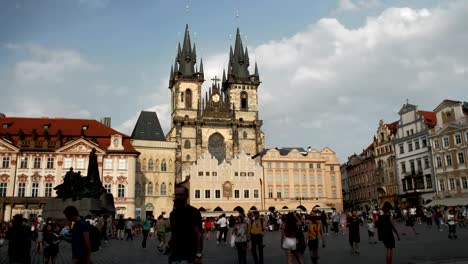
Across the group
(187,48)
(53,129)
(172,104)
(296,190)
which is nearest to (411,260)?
(53,129)

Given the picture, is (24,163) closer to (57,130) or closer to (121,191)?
(57,130)

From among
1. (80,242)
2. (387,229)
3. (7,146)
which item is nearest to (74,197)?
(80,242)

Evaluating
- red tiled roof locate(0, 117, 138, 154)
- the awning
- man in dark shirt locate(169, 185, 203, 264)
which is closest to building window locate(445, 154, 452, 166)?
the awning

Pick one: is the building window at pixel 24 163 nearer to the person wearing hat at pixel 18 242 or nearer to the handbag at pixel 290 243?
the person wearing hat at pixel 18 242

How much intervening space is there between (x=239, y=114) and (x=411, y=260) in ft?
219

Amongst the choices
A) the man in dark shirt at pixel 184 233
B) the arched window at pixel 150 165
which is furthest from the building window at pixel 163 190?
the man in dark shirt at pixel 184 233

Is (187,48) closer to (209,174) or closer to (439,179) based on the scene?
(209,174)

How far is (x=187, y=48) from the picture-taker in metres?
83.7

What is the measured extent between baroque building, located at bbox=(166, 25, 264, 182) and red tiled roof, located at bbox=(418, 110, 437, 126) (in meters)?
26.4

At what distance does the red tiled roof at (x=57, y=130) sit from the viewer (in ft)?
172

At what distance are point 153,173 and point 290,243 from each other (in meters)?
56.1

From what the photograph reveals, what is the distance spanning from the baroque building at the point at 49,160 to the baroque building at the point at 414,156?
35.1 meters

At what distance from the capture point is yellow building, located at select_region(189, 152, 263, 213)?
62312mm

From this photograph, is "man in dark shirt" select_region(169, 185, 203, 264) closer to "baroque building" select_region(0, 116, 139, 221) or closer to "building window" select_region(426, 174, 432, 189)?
"baroque building" select_region(0, 116, 139, 221)
